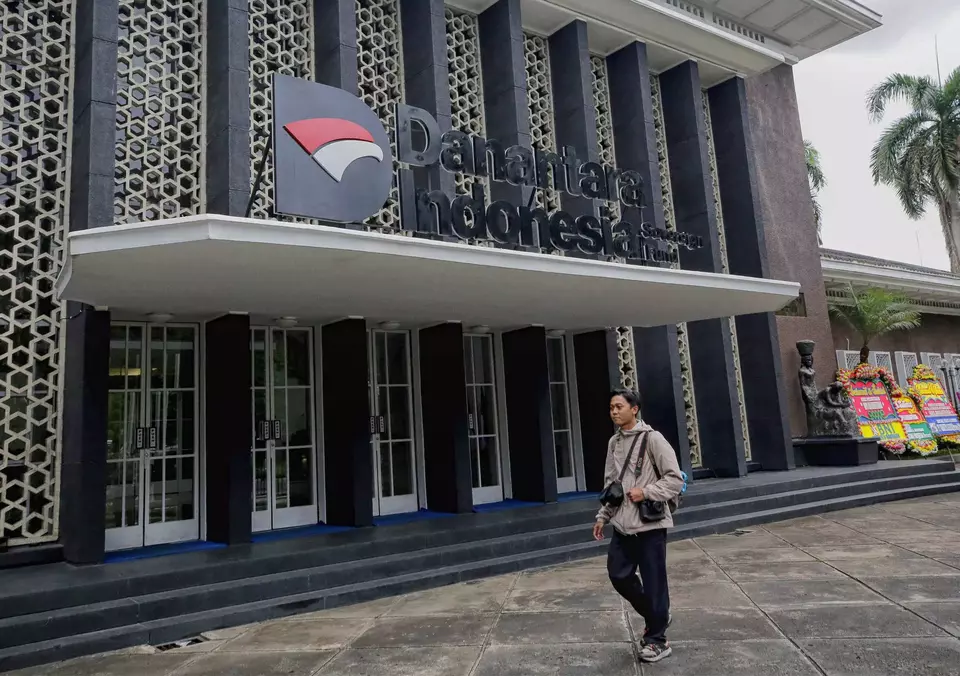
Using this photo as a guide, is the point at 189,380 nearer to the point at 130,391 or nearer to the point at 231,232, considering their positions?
the point at 130,391

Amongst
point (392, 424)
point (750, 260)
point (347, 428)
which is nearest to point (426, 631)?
point (347, 428)

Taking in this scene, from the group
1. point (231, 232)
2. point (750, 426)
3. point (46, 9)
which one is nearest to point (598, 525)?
point (231, 232)

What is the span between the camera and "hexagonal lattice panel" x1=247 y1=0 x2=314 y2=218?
8.91 metres

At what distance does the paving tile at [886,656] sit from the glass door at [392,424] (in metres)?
5.80

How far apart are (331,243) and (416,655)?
310cm

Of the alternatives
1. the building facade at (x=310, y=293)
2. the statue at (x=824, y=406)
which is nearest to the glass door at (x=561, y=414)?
the building facade at (x=310, y=293)

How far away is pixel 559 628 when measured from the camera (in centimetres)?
518

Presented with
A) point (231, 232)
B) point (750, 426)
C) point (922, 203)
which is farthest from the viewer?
point (922, 203)

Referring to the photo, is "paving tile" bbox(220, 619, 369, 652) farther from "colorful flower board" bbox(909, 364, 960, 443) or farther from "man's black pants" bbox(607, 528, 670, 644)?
"colorful flower board" bbox(909, 364, 960, 443)

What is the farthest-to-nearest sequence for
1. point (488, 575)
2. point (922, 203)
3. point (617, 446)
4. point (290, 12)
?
point (922, 203)
point (290, 12)
point (488, 575)
point (617, 446)

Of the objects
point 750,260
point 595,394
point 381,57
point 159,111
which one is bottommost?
point 595,394

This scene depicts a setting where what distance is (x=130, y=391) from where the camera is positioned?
25.5 ft

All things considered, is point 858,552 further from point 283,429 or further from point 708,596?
point 283,429

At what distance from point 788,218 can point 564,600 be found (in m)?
11.8
